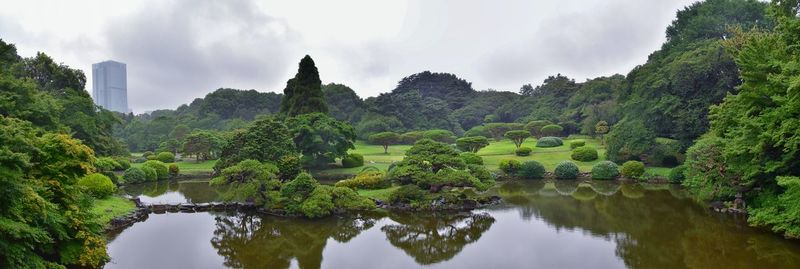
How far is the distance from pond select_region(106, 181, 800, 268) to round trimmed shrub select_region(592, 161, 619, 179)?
26.4 ft

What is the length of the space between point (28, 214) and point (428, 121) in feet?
174

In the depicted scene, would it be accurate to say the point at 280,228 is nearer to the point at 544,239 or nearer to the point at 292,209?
the point at 292,209

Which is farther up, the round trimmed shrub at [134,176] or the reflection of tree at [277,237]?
the round trimmed shrub at [134,176]

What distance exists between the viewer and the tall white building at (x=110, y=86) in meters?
117

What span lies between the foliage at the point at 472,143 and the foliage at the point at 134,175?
21488 millimetres

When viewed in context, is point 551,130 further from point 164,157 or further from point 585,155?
point 164,157

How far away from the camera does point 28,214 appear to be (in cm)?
812

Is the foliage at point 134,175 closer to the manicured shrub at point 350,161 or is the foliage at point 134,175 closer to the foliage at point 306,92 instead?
the foliage at point 306,92

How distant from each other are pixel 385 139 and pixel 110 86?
10254 centimetres

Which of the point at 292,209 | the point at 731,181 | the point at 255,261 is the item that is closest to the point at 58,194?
the point at 255,261

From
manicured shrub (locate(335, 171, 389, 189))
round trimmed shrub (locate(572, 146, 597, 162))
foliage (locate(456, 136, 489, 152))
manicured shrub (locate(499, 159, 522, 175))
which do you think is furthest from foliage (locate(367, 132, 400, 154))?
manicured shrub (locate(335, 171, 389, 189))

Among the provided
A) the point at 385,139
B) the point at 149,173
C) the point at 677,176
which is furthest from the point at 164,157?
the point at 677,176

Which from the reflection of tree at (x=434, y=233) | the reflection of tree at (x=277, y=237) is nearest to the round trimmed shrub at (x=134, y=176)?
the reflection of tree at (x=277, y=237)

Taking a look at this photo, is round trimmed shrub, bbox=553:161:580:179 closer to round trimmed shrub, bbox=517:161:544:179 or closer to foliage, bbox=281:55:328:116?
round trimmed shrub, bbox=517:161:544:179
